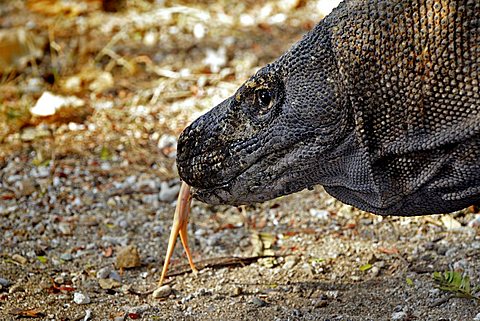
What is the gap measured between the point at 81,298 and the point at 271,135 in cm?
138

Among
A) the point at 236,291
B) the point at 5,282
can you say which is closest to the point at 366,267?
the point at 236,291

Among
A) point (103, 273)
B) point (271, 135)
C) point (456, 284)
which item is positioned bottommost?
point (103, 273)

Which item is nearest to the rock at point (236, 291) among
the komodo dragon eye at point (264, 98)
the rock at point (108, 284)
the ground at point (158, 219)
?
the ground at point (158, 219)

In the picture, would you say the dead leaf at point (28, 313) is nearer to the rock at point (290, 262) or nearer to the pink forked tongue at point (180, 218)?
the pink forked tongue at point (180, 218)

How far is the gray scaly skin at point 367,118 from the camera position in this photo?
131 inches

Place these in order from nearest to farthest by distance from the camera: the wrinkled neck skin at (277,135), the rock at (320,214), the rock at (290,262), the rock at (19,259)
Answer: the wrinkled neck skin at (277,135) < the rock at (290,262) < the rock at (19,259) < the rock at (320,214)

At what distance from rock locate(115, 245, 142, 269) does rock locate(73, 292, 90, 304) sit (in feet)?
1.17

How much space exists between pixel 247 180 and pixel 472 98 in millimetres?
977

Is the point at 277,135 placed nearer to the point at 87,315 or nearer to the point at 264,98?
the point at 264,98

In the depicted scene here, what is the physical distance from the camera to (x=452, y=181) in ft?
11.5

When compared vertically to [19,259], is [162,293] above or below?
above

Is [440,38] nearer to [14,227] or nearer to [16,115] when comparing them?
[14,227]

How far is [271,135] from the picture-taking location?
3.64m

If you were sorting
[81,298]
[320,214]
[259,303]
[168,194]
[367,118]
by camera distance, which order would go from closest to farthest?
[367,118] < [259,303] < [81,298] < [320,214] < [168,194]
